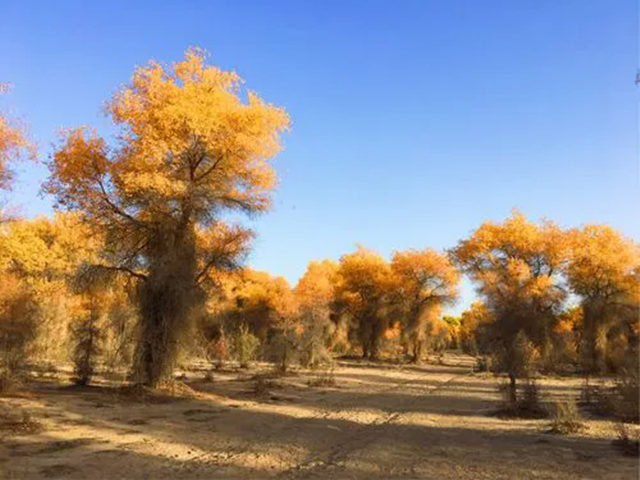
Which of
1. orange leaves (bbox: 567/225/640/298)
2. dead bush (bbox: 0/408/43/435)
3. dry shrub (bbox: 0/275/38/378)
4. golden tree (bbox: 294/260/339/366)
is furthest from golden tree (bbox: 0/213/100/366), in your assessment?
orange leaves (bbox: 567/225/640/298)

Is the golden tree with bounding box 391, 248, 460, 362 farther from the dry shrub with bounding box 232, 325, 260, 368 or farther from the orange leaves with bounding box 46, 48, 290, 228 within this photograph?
the orange leaves with bounding box 46, 48, 290, 228

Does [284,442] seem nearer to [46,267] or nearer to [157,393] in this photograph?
[157,393]

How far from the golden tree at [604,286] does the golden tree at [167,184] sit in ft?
102

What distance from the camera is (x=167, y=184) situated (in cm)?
1703

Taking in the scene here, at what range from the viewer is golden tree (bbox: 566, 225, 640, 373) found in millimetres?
38562

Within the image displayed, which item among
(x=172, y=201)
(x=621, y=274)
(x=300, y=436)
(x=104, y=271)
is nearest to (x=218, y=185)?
(x=172, y=201)

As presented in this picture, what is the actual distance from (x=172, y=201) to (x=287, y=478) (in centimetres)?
1300

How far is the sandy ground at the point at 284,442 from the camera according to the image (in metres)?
7.71

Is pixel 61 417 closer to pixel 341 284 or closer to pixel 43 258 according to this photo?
pixel 43 258

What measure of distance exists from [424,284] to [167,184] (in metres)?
40.7

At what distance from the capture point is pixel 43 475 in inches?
269

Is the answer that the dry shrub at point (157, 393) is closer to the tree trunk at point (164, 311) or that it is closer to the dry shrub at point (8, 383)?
the tree trunk at point (164, 311)

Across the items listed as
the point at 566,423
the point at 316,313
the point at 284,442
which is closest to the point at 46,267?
the point at 316,313

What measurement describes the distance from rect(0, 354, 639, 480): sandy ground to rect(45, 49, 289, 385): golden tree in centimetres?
351
